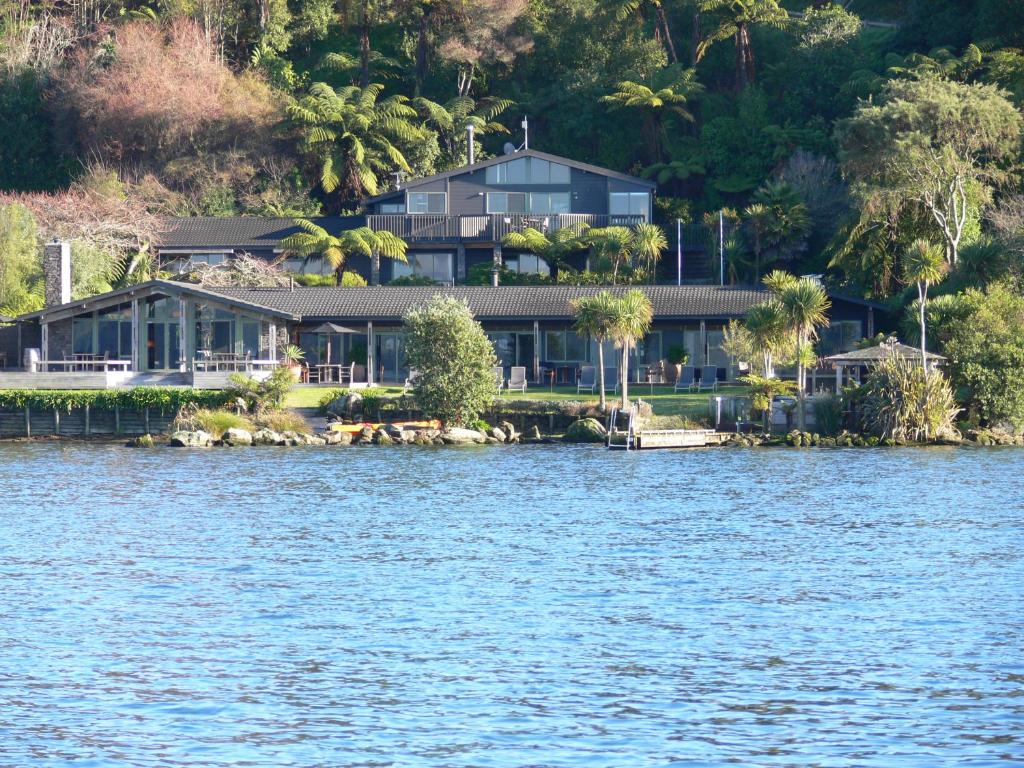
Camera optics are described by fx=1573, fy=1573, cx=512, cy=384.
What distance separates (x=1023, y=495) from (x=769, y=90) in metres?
46.2

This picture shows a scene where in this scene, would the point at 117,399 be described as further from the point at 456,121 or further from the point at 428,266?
the point at 456,121

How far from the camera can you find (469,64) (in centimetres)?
8131

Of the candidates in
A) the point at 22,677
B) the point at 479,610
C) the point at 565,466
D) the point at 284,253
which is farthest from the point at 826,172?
the point at 22,677

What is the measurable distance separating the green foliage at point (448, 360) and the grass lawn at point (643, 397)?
3.02 metres

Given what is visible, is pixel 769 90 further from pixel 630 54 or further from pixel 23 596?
pixel 23 596

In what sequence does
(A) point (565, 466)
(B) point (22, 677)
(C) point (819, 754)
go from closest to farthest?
(C) point (819, 754) < (B) point (22, 677) < (A) point (565, 466)

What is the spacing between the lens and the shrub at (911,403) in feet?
137

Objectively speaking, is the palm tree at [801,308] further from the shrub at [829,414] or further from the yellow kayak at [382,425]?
the yellow kayak at [382,425]

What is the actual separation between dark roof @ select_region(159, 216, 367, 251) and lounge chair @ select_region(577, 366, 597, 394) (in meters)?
20.2

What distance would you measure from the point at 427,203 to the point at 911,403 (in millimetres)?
30960

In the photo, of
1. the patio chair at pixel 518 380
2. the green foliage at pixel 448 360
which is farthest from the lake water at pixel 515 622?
the patio chair at pixel 518 380

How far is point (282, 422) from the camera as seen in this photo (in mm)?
45031

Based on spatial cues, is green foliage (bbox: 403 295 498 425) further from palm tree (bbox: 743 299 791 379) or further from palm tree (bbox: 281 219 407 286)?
palm tree (bbox: 281 219 407 286)

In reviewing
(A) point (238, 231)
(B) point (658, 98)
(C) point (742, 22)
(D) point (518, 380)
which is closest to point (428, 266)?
(A) point (238, 231)
